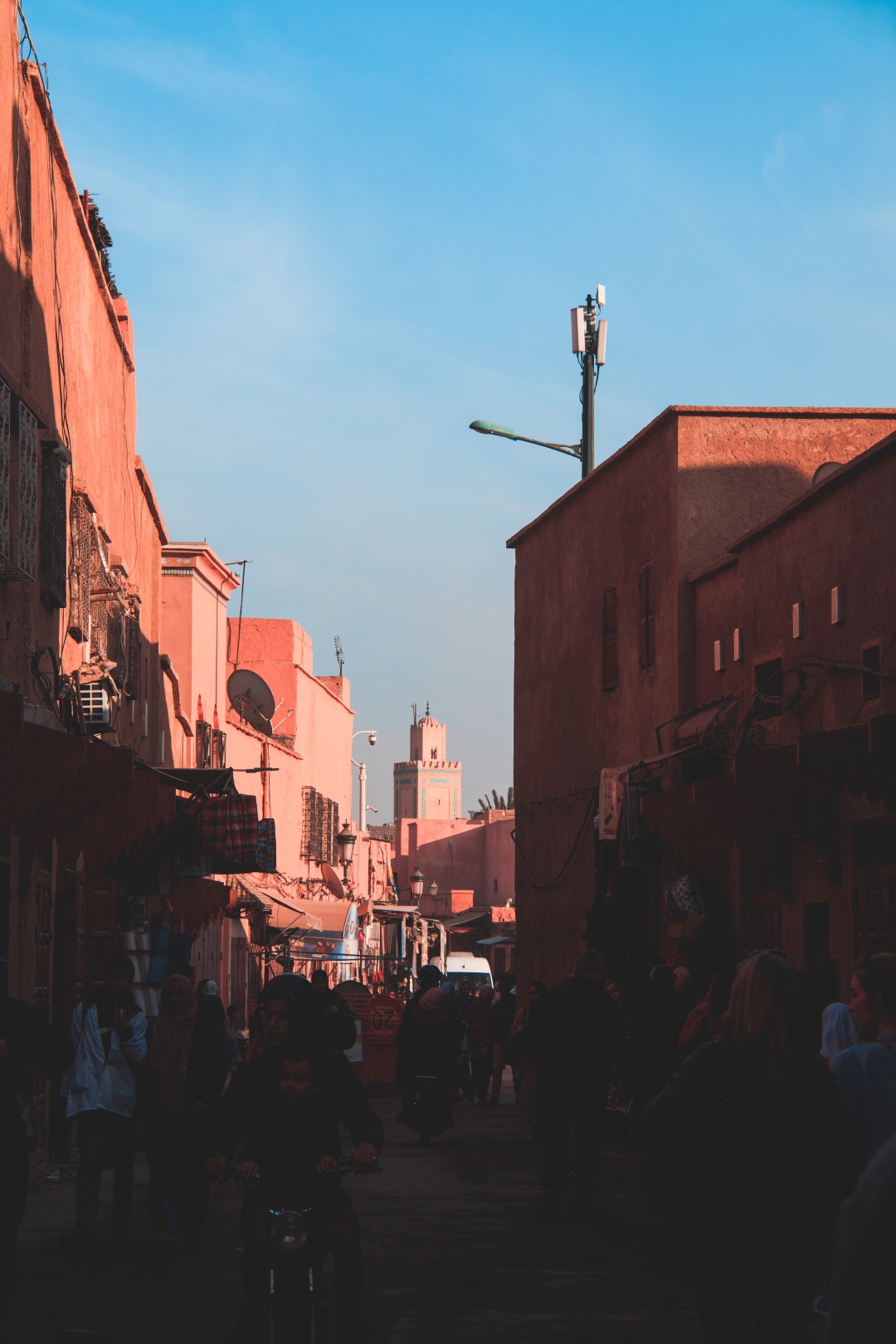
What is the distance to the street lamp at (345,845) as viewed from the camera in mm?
40469

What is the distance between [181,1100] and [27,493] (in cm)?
483

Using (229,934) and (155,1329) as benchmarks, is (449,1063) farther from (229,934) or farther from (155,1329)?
(229,934)

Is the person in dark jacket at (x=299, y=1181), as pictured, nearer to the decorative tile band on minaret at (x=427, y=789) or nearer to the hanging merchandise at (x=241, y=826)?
the hanging merchandise at (x=241, y=826)

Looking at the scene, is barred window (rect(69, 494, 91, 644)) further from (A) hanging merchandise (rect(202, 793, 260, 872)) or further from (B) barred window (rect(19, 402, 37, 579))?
(A) hanging merchandise (rect(202, 793, 260, 872))

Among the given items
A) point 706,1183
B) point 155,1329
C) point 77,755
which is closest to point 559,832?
point 77,755

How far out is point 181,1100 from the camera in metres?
10.5

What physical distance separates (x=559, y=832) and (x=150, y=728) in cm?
586

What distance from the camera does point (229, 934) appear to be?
118 feet

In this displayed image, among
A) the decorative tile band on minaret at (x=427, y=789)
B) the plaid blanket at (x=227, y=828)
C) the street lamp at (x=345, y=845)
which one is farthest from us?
the decorative tile band on minaret at (x=427, y=789)

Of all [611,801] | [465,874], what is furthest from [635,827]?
[465,874]

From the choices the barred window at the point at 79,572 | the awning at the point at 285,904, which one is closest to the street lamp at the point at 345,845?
the awning at the point at 285,904

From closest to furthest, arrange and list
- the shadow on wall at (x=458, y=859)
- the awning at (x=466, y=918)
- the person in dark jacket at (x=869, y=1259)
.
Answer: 1. the person in dark jacket at (x=869, y=1259)
2. the awning at (x=466, y=918)
3. the shadow on wall at (x=458, y=859)

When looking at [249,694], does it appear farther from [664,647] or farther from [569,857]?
[664,647]

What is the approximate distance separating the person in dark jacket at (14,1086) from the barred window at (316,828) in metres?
39.7
